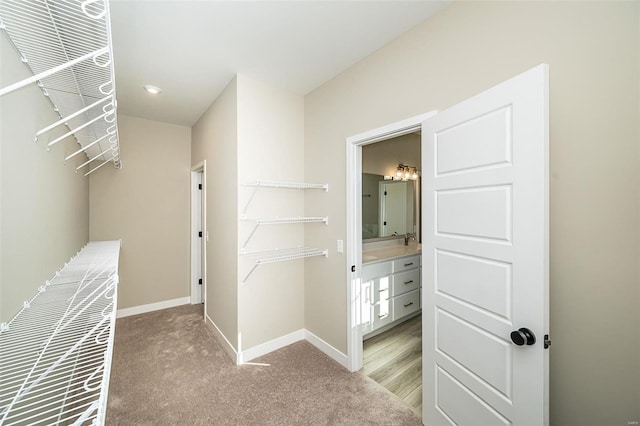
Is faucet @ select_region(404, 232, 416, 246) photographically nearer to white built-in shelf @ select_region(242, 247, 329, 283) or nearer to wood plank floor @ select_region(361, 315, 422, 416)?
wood plank floor @ select_region(361, 315, 422, 416)

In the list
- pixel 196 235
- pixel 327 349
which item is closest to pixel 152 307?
pixel 196 235

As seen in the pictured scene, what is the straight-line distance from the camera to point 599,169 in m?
1.11

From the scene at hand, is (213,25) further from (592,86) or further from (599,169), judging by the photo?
(599,169)

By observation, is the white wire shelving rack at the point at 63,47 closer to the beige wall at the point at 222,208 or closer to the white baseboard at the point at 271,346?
the beige wall at the point at 222,208

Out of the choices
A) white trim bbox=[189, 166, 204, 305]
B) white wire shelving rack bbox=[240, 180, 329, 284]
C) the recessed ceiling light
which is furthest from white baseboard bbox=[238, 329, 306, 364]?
the recessed ceiling light

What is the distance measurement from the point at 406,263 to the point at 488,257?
79.7 inches

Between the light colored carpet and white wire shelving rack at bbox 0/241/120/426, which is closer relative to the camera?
white wire shelving rack at bbox 0/241/120/426

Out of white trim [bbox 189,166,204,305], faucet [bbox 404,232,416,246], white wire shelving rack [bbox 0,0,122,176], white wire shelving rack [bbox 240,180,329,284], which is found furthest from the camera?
faucet [bbox 404,232,416,246]

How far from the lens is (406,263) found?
3248mm

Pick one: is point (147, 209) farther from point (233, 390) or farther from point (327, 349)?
point (327, 349)

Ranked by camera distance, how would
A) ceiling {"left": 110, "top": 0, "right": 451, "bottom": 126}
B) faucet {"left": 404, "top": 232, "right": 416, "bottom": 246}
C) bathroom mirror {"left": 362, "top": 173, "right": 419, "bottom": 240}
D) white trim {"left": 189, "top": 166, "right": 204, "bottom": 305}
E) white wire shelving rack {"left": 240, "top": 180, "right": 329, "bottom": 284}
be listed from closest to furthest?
ceiling {"left": 110, "top": 0, "right": 451, "bottom": 126}, white wire shelving rack {"left": 240, "top": 180, "right": 329, "bottom": 284}, bathroom mirror {"left": 362, "top": 173, "right": 419, "bottom": 240}, white trim {"left": 189, "top": 166, "right": 204, "bottom": 305}, faucet {"left": 404, "top": 232, "right": 416, "bottom": 246}

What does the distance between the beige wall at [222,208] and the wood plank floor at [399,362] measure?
1.34m

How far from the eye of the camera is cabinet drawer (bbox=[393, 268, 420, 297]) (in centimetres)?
311

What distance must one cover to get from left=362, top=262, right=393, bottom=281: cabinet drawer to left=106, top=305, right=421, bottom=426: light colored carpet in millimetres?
906
